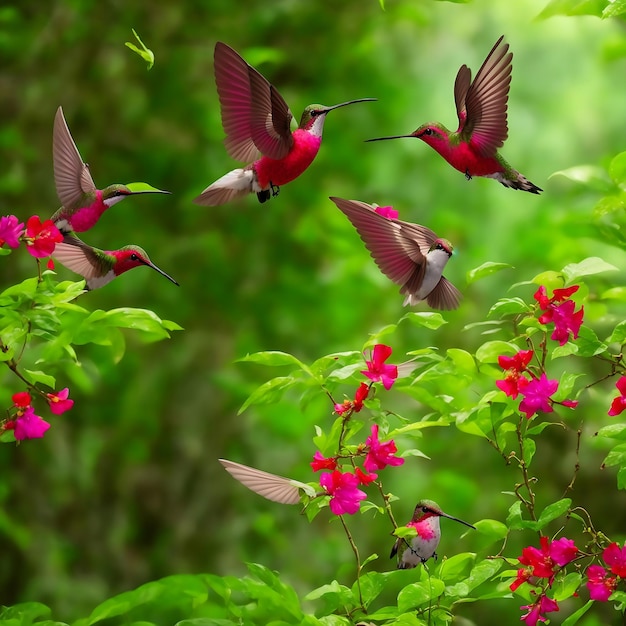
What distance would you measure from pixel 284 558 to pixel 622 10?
1348mm

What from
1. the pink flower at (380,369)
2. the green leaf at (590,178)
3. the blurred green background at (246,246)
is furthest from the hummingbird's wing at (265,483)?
the blurred green background at (246,246)

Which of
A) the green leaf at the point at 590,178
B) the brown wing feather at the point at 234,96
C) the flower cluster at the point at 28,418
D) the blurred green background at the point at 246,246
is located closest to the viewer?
the brown wing feather at the point at 234,96

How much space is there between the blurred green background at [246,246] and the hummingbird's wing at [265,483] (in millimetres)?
864

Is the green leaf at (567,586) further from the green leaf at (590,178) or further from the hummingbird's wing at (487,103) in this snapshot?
the green leaf at (590,178)

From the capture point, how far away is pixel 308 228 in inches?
79.8

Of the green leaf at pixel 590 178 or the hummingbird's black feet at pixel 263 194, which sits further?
the green leaf at pixel 590 178

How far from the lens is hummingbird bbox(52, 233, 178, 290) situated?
112cm

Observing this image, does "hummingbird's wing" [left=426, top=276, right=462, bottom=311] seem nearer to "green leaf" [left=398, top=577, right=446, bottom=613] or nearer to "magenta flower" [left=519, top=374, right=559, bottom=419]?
"magenta flower" [left=519, top=374, right=559, bottom=419]

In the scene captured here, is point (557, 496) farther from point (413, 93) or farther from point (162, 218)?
point (162, 218)

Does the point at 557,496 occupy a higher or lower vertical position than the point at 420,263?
lower

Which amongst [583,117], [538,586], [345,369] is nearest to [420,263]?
[345,369]

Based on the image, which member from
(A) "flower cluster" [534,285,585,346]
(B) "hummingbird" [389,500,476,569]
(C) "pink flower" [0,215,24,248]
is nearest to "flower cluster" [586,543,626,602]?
(B) "hummingbird" [389,500,476,569]

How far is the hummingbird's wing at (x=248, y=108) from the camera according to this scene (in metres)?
0.94

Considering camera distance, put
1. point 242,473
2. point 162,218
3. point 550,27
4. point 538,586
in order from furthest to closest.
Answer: point 162,218
point 550,27
point 538,586
point 242,473
